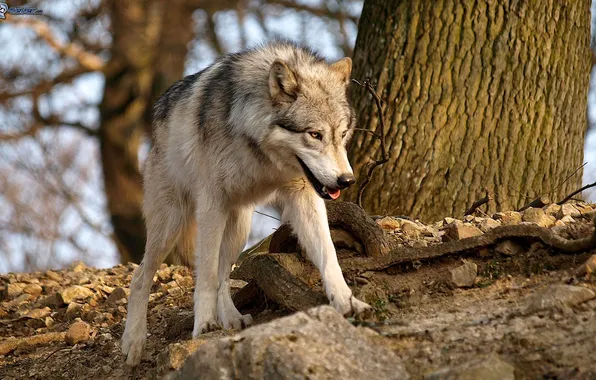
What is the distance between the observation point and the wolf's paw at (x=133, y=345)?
5.43m

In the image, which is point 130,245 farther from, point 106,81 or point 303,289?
point 303,289

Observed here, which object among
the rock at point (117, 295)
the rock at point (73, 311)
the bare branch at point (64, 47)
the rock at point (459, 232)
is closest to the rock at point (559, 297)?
the rock at point (459, 232)

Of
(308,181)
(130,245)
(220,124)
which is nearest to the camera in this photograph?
(308,181)

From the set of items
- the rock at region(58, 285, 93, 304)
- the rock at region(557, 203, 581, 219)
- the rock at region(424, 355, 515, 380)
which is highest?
the rock at region(557, 203, 581, 219)

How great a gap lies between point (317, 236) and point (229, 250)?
109 cm

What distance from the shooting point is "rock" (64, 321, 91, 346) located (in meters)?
5.99

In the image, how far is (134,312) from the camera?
5750mm

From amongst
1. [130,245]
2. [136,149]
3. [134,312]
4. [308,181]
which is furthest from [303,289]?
[136,149]

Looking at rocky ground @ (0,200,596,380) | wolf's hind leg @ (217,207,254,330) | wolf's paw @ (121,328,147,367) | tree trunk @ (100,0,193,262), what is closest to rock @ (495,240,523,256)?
rocky ground @ (0,200,596,380)

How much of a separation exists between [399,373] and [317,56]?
9.28ft

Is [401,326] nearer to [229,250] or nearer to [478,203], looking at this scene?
[229,250]

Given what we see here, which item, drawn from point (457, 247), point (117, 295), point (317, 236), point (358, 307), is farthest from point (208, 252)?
point (117, 295)

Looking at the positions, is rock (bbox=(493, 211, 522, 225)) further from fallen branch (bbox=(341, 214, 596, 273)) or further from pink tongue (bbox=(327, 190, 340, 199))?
pink tongue (bbox=(327, 190, 340, 199))

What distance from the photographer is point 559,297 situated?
12.4 ft
